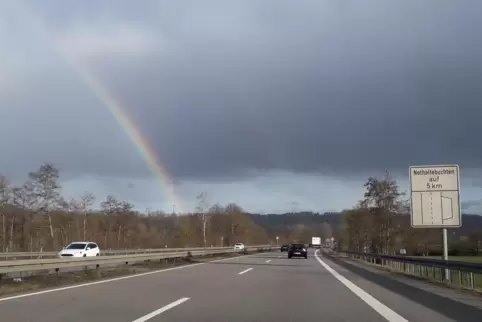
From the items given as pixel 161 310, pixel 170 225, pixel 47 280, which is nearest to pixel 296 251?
pixel 47 280

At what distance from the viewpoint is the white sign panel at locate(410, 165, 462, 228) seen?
947 inches

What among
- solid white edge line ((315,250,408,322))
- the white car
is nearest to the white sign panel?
solid white edge line ((315,250,408,322))

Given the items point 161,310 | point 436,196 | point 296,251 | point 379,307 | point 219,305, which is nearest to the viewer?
point 161,310

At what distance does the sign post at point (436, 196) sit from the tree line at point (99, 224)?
161 feet

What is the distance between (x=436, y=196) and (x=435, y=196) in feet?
0.14

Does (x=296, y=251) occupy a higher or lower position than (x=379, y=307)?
lower

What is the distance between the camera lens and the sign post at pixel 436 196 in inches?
947

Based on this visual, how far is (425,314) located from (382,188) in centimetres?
3559

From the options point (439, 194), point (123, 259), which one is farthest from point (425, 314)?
point (123, 259)

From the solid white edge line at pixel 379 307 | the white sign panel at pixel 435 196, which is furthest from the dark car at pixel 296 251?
the solid white edge line at pixel 379 307

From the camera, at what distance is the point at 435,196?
79.9 ft

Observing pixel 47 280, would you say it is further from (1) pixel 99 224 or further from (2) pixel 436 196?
(1) pixel 99 224

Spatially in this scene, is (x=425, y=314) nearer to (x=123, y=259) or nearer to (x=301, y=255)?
(x=123, y=259)

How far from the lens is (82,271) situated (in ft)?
80.1
